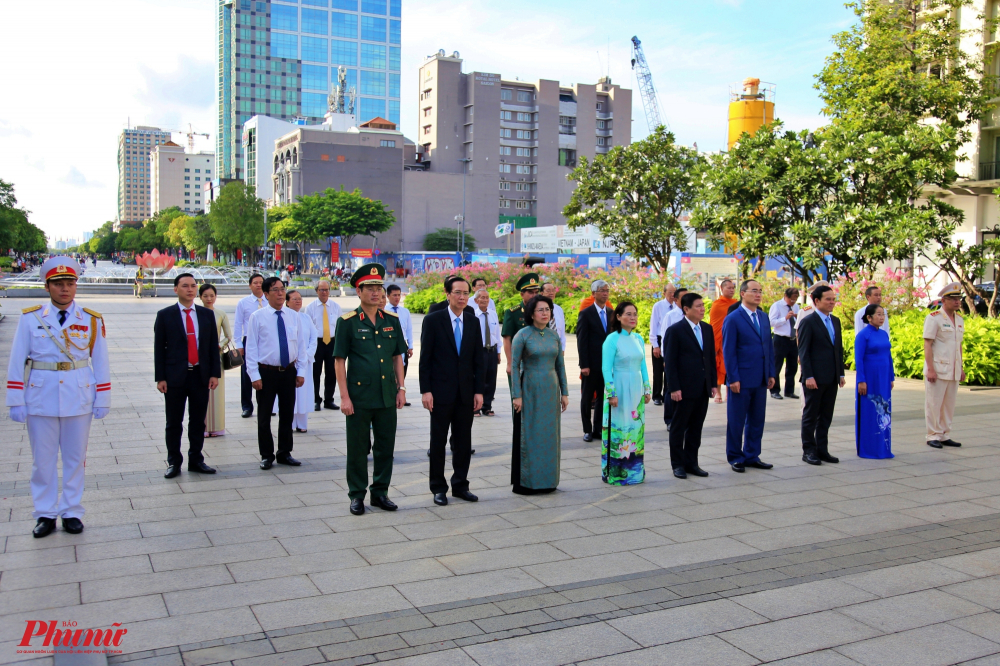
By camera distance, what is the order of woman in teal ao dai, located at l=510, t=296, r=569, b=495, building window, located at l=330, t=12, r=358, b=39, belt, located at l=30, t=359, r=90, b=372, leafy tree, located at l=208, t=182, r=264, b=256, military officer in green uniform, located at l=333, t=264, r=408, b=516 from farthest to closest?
building window, located at l=330, t=12, r=358, b=39 < leafy tree, located at l=208, t=182, r=264, b=256 < woman in teal ao dai, located at l=510, t=296, r=569, b=495 < military officer in green uniform, located at l=333, t=264, r=408, b=516 < belt, located at l=30, t=359, r=90, b=372

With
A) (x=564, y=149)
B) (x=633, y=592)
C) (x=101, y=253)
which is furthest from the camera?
(x=101, y=253)

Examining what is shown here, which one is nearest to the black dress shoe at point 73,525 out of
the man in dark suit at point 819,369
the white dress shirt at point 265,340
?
Answer: the white dress shirt at point 265,340

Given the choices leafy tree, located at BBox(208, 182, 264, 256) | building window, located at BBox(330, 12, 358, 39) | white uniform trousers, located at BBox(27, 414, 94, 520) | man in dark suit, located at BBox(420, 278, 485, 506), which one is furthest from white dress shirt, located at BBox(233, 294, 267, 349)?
building window, located at BBox(330, 12, 358, 39)

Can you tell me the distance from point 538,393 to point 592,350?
2.77 metres

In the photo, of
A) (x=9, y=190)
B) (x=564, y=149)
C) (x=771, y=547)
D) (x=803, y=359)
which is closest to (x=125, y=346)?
(x=803, y=359)

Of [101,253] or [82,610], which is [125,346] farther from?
[101,253]

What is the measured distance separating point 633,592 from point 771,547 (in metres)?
1.39

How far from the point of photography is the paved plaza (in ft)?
13.3

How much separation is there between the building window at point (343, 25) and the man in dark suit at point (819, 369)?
155 meters

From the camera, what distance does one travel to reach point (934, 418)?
9.13m

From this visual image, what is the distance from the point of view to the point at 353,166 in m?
93.2

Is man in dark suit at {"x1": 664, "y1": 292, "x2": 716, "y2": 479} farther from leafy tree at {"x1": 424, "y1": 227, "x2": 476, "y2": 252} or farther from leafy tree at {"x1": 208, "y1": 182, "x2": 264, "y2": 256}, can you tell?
leafy tree at {"x1": 424, "y1": 227, "x2": 476, "y2": 252}

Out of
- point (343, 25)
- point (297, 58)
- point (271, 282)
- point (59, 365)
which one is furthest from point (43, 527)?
point (343, 25)

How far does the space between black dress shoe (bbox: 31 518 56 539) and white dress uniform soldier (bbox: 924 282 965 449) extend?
846cm
